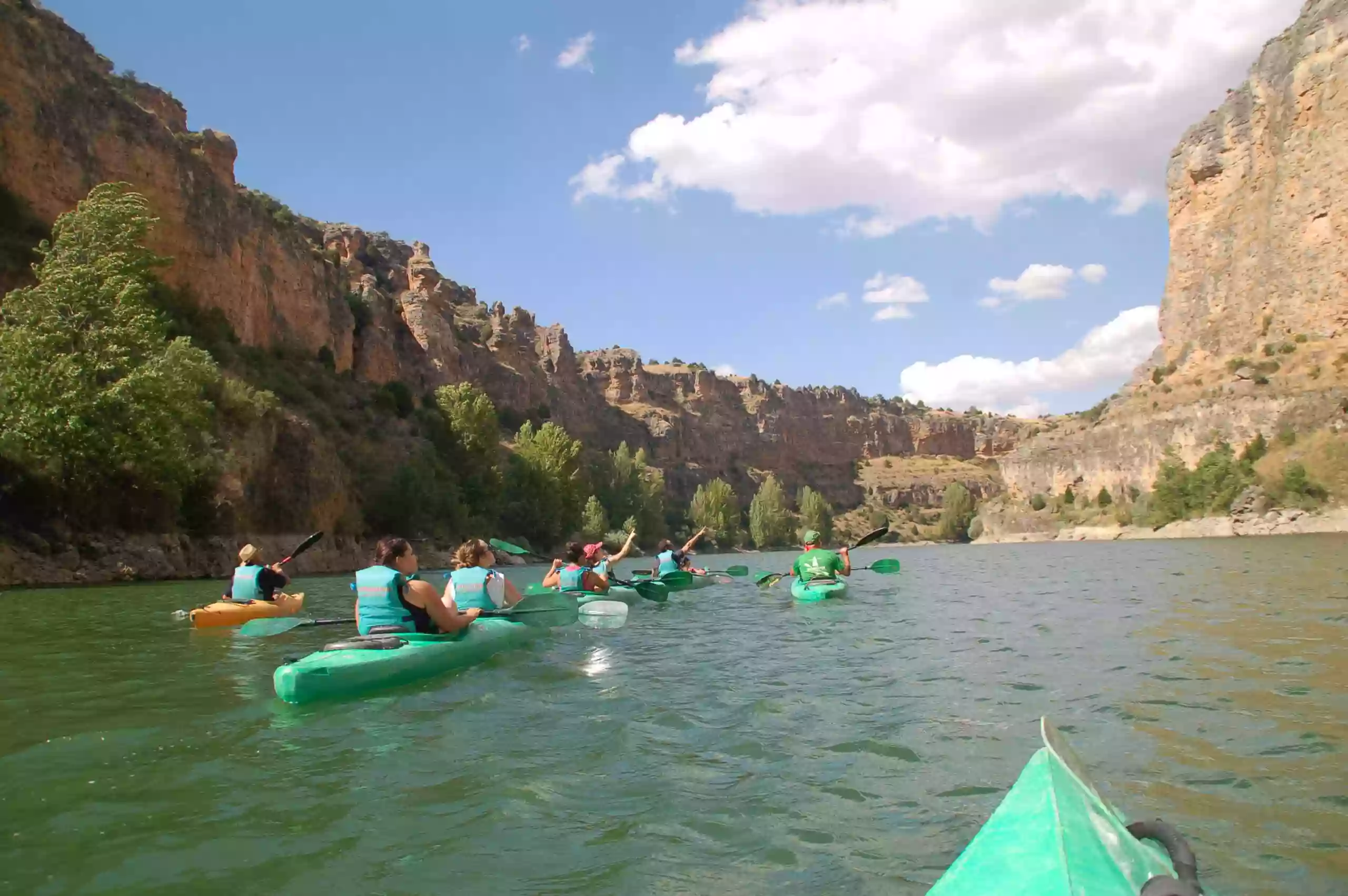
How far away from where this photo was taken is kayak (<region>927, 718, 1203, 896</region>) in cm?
227

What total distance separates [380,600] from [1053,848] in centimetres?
711

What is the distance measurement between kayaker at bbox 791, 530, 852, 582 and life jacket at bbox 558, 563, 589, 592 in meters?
4.39

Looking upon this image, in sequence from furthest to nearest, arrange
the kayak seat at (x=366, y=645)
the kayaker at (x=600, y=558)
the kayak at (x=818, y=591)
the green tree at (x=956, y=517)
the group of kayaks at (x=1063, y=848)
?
the green tree at (x=956, y=517)
the kayaker at (x=600, y=558)
the kayak at (x=818, y=591)
the kayak seat at (x=366, y=645)
the group of kayaks at (x=1063, y=848)

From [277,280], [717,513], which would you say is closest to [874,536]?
[277,280]

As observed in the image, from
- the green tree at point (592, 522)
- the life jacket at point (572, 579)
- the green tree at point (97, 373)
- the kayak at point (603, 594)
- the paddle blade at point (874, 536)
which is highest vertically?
the green tree at point (97, 373)

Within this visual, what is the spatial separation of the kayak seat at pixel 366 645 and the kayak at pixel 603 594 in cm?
435

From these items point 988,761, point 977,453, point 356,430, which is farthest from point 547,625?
point 977,453

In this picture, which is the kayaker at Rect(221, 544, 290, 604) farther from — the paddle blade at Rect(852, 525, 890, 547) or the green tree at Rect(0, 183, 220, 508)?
the green tree at Rect(0, 183, 220, 508)

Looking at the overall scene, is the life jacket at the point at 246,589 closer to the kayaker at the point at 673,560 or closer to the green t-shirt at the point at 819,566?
the kayaker at the point at 673,560

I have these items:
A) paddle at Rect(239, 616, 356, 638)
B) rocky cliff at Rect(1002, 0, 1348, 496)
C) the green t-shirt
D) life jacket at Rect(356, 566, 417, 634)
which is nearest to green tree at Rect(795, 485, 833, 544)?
rocky cliff at Rect(1002, 0, 1348, 496)

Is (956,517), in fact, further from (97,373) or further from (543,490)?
(97,373)

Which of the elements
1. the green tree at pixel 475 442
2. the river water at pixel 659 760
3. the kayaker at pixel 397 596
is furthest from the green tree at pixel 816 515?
the kayaker at pixel 397 596

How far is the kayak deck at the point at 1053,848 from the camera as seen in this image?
2275mm

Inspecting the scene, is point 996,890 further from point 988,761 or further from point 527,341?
point 527,341
